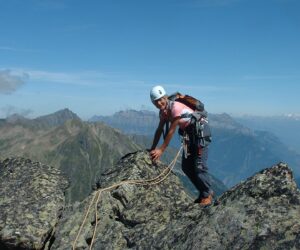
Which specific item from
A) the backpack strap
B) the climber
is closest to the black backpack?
the climber

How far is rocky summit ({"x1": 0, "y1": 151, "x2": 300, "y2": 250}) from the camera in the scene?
12523mm

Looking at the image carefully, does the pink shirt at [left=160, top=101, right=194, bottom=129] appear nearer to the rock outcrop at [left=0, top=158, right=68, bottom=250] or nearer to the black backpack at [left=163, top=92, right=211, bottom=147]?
the black backpack at [left=163, top=92, right=211, bottom=147]

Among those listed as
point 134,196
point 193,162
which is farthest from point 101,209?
point 193,162

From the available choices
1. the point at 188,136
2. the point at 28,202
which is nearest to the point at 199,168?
the point at 188,136

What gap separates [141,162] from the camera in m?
20.8

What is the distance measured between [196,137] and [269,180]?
4366 mm

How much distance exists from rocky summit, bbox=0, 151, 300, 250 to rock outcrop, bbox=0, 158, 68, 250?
0.58 feet

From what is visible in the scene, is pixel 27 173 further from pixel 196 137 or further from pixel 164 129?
pixel 196 137

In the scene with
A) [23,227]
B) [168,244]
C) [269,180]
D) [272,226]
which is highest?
[269,180]

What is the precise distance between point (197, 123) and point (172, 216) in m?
3.92

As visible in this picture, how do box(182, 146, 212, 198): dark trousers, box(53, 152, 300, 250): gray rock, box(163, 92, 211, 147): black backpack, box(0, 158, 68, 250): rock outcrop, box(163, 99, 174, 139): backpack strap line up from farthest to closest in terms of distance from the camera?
box(182, 146, 212, 198): dark trousers
box(163, 99, 174, 139): backpack strap
box(163, 92, 211, 147): black backpack
box(0, 158, 68, 250): rock outcrop
box(53, 152, 300, 250): gray rock

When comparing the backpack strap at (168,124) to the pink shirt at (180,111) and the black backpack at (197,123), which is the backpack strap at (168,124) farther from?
the black backpack at (197,123)

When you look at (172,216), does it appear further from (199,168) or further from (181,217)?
(199,168)

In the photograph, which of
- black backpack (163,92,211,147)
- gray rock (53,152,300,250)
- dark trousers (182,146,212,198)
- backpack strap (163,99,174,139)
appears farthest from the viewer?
dark trousers (182,146,212,198)
